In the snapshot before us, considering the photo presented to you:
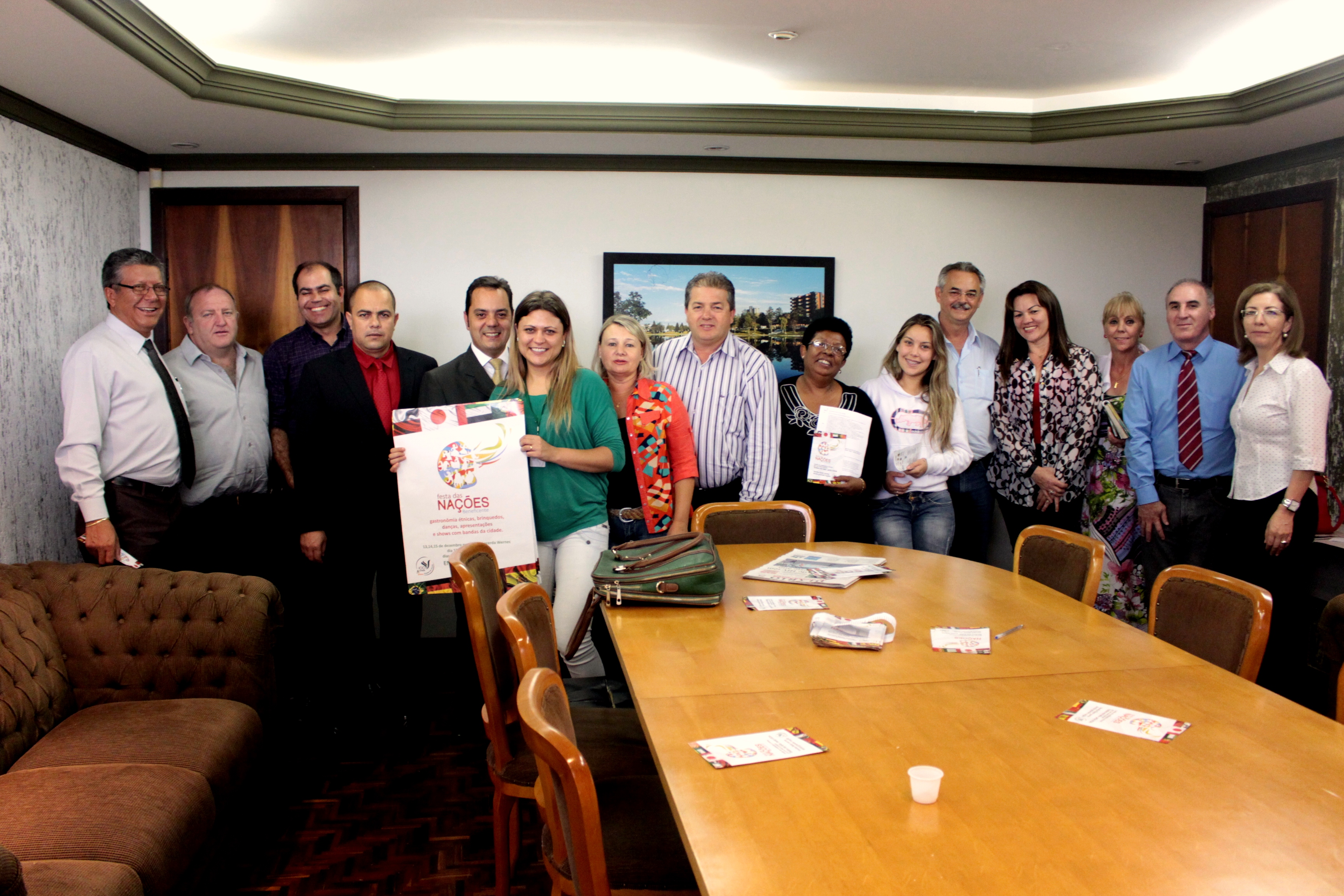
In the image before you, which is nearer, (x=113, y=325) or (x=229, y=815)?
(x=229, y=815)

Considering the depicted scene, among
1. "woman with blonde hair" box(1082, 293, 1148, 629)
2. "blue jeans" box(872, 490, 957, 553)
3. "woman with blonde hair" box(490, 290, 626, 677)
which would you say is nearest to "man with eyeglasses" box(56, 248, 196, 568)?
"woman with blonde hair" box(490, 290, 626, 677)

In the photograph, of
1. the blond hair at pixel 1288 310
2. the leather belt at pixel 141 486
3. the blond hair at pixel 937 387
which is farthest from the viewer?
the blond hair at pixel 937 387

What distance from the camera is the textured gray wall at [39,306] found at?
12.8 feet

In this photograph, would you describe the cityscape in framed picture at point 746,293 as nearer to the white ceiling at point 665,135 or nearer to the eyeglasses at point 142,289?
the white ceiling at point 665,135

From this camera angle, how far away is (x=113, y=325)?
11.8 ft

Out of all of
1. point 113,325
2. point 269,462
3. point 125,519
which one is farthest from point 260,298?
point 125,519

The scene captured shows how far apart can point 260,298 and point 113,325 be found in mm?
1612

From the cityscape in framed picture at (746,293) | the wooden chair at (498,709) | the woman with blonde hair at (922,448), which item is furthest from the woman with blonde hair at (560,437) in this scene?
the cityscape in framed picture at (746,293)

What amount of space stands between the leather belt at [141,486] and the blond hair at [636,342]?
1784 mm

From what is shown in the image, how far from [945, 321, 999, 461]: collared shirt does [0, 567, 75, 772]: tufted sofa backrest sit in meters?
3.86

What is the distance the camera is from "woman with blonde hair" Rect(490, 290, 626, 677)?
3.45m

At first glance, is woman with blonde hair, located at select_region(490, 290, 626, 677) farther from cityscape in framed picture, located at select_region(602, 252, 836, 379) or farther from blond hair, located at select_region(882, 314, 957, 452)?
cityscape in framed picture, located at select_region(602, 252, 836, 379)

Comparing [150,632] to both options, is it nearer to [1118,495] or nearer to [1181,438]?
[1118,495]

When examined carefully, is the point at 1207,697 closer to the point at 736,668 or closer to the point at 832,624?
the point at 832,624
